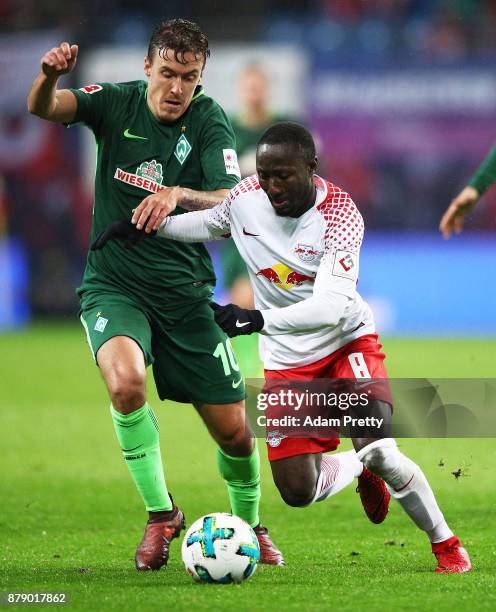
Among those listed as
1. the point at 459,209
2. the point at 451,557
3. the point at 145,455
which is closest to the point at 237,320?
the point at 145,455

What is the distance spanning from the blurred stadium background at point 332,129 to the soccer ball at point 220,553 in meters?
13.8

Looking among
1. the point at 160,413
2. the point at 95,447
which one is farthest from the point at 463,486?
the point at 160,413

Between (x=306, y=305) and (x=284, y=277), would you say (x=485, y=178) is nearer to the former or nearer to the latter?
(x=284, y=277)

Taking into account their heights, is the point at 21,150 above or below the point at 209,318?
below

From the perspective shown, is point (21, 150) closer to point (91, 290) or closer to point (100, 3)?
point (100, 3)

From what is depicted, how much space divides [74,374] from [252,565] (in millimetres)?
9734

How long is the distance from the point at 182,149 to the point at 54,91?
679mm

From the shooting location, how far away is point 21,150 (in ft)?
65.8

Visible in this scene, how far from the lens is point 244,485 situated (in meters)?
6.21

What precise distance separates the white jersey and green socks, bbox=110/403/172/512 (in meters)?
0.67

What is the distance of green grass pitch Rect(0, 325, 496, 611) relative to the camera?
16.2ft

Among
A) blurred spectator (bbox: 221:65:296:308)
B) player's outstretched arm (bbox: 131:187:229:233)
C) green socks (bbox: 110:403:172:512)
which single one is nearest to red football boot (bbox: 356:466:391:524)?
green socks (bbox: 110:403:172:512)

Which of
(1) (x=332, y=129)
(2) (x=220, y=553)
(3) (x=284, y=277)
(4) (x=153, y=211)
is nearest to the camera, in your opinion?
(2) (x=220, y=553)

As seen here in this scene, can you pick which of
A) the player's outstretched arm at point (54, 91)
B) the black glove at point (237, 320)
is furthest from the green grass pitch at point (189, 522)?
the player's outstretched arm at point (54, 91)
